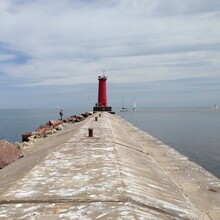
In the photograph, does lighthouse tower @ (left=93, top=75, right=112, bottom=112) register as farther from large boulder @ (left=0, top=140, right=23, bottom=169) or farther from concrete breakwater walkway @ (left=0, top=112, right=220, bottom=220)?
concrete breakwater walkway @ (left=0, top=112, right=220, bottom=220)

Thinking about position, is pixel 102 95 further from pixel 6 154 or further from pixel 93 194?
pixel 93 194

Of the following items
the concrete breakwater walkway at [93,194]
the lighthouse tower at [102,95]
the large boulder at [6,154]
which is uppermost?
the lighthouse tower at [102,95]

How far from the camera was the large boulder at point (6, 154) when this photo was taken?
6596 millimetres

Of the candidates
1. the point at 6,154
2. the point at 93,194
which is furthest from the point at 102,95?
the point at 93,194

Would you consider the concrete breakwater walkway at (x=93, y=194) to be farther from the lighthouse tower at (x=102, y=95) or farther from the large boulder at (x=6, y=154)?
the lighthouse tower at (x=102, y=95)

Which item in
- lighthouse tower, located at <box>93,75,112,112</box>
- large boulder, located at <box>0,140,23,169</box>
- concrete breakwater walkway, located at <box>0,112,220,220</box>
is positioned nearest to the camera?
concrete breakwater walkway, located at <box>0,112,220,220</box>

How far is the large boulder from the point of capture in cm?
660

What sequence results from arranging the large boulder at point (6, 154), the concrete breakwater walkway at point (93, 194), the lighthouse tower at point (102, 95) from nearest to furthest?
the concrete breakwater walkway at point (93, 194) → the large boulder at point (6, 154) → the lighthouse tower at point (102, 95)

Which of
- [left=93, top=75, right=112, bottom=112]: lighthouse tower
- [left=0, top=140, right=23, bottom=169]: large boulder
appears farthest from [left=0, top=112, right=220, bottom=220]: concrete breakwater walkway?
[left=93, top=75, right=112, bottom=112]: lighthouse tower

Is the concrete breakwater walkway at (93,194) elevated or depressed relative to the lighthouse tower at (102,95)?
depressed

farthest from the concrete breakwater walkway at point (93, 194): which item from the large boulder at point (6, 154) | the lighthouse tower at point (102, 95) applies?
the lighthouse tower at point (102, 95)

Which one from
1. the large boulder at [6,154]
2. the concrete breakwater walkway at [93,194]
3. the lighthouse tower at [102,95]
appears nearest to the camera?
the concrete breakwater walkway at [93,194]

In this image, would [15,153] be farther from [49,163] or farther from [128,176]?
[128,176]

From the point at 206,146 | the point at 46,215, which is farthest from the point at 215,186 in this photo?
the point at 206,146
